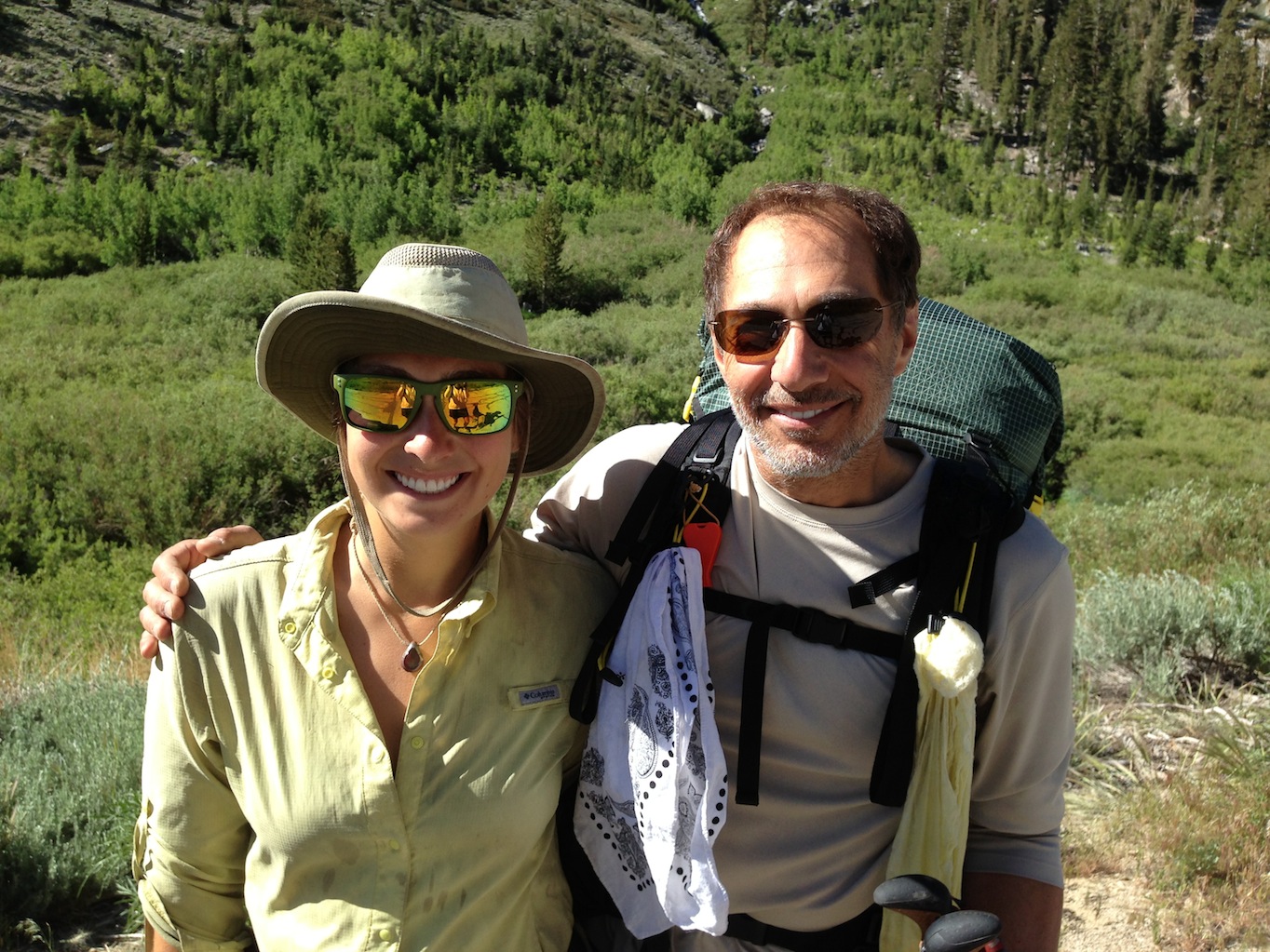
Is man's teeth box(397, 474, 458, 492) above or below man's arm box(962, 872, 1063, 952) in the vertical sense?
above

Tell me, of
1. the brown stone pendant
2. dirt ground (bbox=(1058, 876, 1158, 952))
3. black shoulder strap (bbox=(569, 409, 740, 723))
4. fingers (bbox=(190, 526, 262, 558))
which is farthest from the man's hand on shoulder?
dirt ground (bbox=(1058, 876, 1158, 952))

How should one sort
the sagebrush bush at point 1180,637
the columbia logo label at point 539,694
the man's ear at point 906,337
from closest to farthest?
the columbia logo label at point 539,694 → the man's ear at point 906,337 → the sagebrush bush at point 1180,637

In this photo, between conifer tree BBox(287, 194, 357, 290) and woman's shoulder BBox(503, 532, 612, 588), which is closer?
woman's shoulder BBox(503, 532, 612, 588)

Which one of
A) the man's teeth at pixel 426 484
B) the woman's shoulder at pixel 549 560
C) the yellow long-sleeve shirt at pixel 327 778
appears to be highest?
the man's teeth at pixel 426 484

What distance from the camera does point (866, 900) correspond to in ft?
6.31

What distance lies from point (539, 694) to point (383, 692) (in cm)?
28

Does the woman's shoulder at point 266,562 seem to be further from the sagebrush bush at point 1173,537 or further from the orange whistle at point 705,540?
the sagebrush bush at point 1173,537

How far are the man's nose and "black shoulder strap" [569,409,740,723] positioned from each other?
243mm

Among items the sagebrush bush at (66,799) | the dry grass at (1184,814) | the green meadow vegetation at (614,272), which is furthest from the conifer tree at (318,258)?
the dry grass at (1184,814)

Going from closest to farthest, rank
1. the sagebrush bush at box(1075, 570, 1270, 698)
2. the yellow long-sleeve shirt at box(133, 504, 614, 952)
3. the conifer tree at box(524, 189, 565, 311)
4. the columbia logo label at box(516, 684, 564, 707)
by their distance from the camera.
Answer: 1. the yellow long-sleeve shirt at box(133, 504, 614, 952)
2. the columbia logo label at box(516, 684, 564, 707)
3. the sagebrush bush at box(1075, 570, 1270, 698)
4. the conifer tree at box(524, 189, 565, 311)

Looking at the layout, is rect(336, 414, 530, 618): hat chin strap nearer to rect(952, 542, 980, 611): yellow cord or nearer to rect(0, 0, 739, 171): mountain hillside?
rect(952, 542, 980, 611): yellow cord

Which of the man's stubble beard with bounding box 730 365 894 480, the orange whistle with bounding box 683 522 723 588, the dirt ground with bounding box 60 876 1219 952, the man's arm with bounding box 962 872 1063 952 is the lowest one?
the dirt ground with bounding box 60 876 1219 952

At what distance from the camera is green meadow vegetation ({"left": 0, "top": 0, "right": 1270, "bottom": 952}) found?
3854 mm

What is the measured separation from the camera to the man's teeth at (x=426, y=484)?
1.72 m
